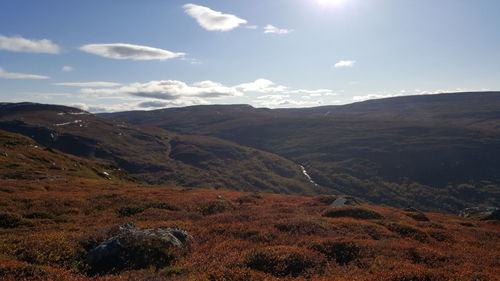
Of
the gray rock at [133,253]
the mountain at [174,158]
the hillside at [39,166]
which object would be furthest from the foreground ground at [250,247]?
the mountain at [174,158]

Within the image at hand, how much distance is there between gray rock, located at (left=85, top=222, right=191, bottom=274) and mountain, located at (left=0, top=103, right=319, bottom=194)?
362ft

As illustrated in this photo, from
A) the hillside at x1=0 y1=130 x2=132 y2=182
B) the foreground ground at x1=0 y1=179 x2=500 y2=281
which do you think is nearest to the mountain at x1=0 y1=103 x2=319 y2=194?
the hillside at x1=0 y1=130 x2=132 y2=182

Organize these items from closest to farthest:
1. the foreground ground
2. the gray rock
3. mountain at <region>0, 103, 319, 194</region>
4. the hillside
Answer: the foreground ground
the gray rock
the hillside
mountain at <region>0, 103, 319, 194</region>

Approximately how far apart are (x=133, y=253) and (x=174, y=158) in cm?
15996

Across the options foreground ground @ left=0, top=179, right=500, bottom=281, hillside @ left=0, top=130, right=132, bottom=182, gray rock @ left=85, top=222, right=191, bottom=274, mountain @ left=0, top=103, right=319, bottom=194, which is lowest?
mountain @ left=0, top=103, right=319, bottom=194

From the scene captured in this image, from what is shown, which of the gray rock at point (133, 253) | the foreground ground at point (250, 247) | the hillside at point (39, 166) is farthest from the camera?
the hillside at point (39, 166)

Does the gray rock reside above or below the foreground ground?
above

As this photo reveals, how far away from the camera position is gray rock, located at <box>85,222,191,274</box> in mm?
11797

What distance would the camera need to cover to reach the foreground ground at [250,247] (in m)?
11.1

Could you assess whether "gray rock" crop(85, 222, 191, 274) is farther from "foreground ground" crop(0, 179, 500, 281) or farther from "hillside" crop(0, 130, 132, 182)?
"hillside" crop(0, 130, 132, 182)

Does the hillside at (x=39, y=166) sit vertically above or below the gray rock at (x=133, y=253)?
below

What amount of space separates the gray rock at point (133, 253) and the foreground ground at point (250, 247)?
1.42 feet

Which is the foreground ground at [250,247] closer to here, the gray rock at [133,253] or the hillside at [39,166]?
the gray rock at [133,253]

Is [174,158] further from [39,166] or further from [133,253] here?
[133,253]
